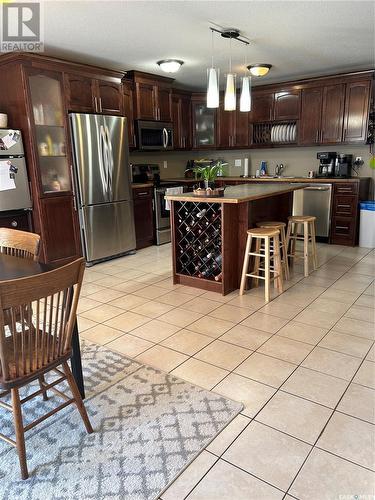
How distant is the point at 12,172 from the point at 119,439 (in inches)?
125

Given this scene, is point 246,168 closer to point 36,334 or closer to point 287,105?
point 287,105

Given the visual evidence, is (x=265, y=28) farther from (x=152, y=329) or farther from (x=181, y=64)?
(x=152, y=329)

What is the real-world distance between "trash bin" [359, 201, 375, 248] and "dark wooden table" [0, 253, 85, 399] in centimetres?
453

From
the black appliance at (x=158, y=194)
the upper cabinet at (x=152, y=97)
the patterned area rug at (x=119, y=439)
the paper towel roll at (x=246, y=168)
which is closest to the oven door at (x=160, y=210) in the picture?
the black appliance at (x=158, y=194)

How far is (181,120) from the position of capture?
637cm

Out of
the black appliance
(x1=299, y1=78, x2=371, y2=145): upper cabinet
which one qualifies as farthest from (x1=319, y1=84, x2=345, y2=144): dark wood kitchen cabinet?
the black appliance

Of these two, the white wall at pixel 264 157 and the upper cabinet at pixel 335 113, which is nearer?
the upper cabinet at pixel 335 113

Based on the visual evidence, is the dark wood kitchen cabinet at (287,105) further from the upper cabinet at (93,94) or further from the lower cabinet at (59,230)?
the lower cabinet at (59,230)

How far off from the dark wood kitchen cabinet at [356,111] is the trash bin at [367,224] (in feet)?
3.20

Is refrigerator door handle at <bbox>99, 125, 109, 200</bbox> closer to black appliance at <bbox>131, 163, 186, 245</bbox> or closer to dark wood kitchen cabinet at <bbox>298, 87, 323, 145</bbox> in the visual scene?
black appliance at <bbox>131, 163, 186, 245</bbox>

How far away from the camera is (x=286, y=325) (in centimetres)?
291

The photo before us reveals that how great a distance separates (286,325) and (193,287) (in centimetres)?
118

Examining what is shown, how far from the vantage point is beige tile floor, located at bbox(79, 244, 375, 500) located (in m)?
1.54

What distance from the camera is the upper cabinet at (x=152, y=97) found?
529 centimetres
